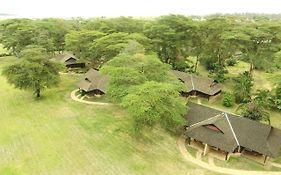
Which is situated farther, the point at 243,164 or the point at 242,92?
the point at 242,92

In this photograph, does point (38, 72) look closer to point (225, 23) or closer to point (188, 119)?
point (188, 119)

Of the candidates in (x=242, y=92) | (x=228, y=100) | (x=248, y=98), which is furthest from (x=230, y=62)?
(x=228, y=100)

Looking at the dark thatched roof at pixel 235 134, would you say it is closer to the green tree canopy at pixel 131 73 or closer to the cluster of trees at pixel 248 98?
the cluster of trees at pixel 248 98

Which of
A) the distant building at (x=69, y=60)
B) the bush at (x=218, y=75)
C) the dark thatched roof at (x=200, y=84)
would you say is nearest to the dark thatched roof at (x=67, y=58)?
the distant building at (x=69, y=60)

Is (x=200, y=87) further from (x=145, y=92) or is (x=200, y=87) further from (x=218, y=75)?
(x=145, y=92)

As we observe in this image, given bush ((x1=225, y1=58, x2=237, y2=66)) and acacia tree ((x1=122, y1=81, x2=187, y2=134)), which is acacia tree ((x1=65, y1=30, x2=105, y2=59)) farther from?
bush ((x1=225, y1=58, x2=237, y2=66))

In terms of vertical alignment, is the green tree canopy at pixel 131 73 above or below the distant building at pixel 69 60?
above

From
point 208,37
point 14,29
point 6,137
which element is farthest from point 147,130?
point 14,29
